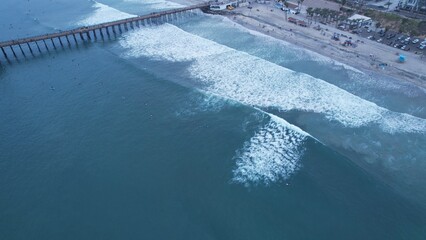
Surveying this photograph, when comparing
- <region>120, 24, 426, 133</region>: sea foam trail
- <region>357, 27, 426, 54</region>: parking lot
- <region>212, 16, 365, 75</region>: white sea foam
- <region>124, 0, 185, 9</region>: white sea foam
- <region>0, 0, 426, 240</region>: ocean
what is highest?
<region>357, 27, 426, 54</region>: parking lot

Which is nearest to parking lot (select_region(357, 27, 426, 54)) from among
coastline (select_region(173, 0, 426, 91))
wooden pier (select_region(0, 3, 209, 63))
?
coastline (select_region(173, 0, 426, 91))

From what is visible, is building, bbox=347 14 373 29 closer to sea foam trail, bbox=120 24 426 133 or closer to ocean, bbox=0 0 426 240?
ocean, bbox=0 0 426 240

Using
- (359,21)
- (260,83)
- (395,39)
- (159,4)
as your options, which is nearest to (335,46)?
(395,39)

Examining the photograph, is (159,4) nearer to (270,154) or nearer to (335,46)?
(335,46)

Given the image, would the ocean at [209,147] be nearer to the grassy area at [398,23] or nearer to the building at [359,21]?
the building at [359,21]

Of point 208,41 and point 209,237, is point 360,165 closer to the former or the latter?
point 209,237

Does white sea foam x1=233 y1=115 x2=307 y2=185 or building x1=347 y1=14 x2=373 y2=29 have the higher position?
building x1=347 y1=14 x2=373 y2=29

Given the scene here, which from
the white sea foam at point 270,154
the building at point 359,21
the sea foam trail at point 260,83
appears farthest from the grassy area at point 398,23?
the white sea foam at point 270,154
